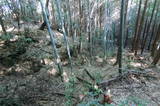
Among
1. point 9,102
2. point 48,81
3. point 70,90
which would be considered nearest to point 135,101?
point 70,90

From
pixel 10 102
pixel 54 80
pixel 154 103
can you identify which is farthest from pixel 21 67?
pixel 154 103

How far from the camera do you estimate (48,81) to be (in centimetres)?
485

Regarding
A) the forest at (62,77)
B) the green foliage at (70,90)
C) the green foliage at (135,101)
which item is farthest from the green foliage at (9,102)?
the green foliage at (135,101)

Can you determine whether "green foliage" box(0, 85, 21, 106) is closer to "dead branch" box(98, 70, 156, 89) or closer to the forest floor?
the forest floor

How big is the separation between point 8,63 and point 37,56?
104cm

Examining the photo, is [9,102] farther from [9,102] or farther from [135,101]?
[135,101]

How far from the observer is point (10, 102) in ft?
11.9

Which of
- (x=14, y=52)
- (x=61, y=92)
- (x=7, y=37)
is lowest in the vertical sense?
(x=61, y=92)

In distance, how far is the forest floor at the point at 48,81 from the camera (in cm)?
377

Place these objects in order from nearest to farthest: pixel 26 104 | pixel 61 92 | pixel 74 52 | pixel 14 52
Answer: pixel 26 104
pixel 61 92
pixel 14 52
pixel 74 52

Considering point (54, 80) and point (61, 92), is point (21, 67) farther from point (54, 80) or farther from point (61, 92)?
point (61, 92)

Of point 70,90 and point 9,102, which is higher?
point 9,102

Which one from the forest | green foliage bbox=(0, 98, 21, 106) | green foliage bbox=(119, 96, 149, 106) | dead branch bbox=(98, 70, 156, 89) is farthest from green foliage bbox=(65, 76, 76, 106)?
green foliage bbox=(119, 96, 149, 106)

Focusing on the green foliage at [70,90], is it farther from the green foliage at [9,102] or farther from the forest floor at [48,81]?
the green foliage at [9,102]
